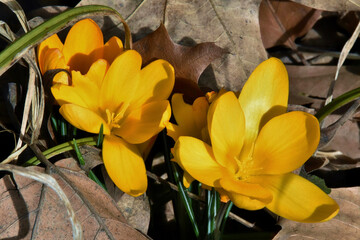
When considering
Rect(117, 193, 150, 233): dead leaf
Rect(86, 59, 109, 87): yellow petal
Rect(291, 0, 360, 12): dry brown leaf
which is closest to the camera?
Rect(86, 59, 109, 87): yellow petal

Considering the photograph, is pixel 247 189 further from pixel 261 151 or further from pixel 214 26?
pixel 214 26

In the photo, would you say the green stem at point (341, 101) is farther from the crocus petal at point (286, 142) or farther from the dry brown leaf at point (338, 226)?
the dry brown leaf at point (338, 226)

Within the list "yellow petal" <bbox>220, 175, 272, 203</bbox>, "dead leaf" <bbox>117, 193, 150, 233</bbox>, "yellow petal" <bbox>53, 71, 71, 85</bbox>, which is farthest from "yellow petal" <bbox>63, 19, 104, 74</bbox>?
"yellow petal" <bbox>220, 175, 272, 203</bbox>

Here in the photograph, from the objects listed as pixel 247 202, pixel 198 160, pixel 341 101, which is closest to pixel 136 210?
pixel 198 160

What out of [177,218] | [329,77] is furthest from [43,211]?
[329,77]

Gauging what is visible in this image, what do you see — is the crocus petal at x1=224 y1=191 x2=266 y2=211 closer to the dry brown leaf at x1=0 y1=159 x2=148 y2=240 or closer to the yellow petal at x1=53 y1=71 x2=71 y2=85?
the dry brown leaf at x1=0 y1=159 x2=148 y2=240

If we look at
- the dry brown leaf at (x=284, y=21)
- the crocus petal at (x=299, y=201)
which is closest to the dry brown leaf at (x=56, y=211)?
the crocus petal at (x=299, y=201)
